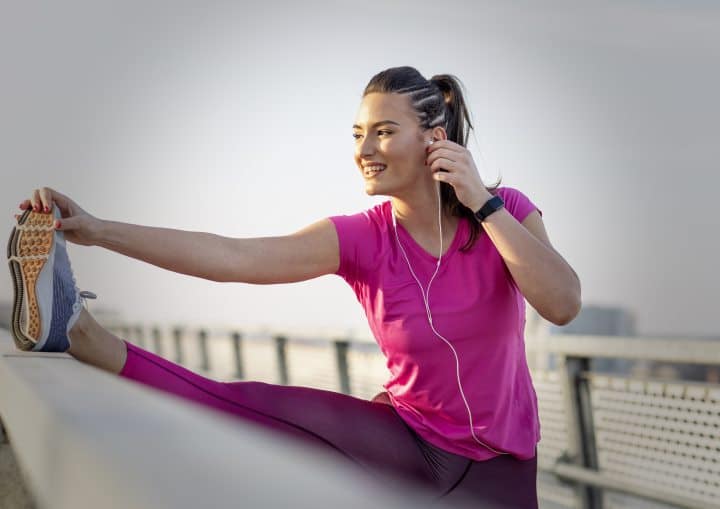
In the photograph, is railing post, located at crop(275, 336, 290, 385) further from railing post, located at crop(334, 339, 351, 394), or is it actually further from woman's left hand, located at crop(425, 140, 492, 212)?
woman's left hand, located at crop(425, 140, 492, 212)

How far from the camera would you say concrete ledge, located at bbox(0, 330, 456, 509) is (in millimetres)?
714

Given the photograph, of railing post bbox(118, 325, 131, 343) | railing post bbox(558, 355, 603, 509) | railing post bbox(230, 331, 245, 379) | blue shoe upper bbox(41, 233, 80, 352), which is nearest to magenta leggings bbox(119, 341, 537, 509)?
blue shoe upper bbox(41, 233, 80, 352)

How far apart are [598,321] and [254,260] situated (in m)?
87.9

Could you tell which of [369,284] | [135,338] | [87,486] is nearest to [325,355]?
[369,284]

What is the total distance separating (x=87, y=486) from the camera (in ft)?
3.04

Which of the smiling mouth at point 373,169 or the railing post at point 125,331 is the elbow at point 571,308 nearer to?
the smiling mouth at point 373,169

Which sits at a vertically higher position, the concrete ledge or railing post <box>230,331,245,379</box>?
the concrete ledge

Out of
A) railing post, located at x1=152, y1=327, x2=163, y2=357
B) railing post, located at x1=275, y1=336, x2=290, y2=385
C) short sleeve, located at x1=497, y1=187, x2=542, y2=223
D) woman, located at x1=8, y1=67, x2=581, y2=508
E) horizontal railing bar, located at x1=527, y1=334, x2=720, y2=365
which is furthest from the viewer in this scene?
railing post, located at x1=152, y1=327, x2=163, y2=357

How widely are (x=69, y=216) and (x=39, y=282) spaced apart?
0.77ft

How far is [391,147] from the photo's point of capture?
124 inches

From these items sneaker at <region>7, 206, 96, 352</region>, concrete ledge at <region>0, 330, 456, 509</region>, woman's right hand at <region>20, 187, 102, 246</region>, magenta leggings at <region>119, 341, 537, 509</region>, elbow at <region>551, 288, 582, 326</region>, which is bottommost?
magenta leggings at <region>119, 341, 537, 509</region>

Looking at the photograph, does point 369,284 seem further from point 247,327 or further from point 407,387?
Result: point 247,327

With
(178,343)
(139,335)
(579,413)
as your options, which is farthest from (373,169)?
(139,335)

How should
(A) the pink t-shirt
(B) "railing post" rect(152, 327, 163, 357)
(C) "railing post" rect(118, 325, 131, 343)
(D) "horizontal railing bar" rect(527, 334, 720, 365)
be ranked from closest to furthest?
(A) the pink t-shirt
(D) "horizontal railing bar" rect(527, 334, 720, 365)
(B) "railing post" rect(152, 327, 163, 357)
(C) "railing post" rect(118, 325, 131, 343)
